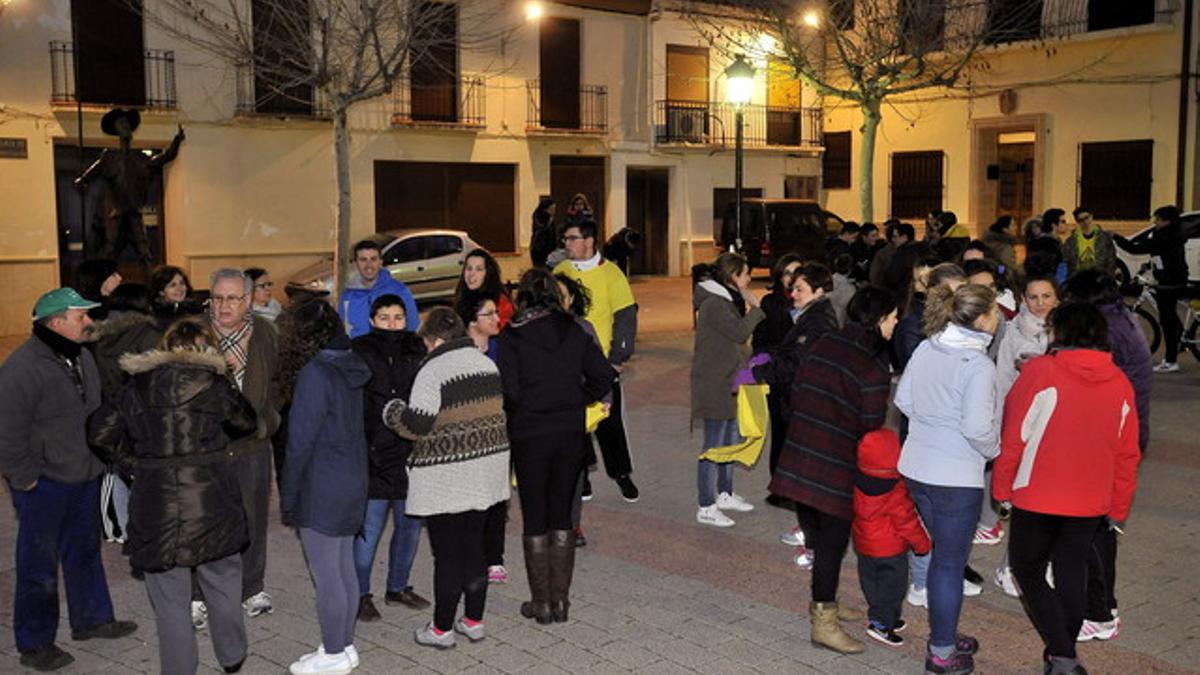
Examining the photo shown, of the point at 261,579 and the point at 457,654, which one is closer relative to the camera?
the point at 457,654

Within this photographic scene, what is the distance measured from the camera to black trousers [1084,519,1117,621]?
565cm

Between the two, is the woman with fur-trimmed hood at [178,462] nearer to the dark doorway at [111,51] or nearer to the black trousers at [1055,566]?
the black trousers at [1055,566]

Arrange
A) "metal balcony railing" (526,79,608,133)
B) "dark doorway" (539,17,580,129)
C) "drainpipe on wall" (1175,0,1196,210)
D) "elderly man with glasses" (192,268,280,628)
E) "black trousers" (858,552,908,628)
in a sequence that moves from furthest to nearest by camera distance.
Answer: "dark doorway" (539,17,580,129)
"metal balcony railing" (526,79,608,133)
"drainpipe on wall" (1175,0,1196,210)
"elderly man with glasses" (192,268,280,628)
"black trousers" (858,552,908,628)

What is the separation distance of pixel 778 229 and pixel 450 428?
21972 millimetres

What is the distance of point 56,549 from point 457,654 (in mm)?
1905

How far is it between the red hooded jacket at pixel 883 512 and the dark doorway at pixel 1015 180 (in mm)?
24550

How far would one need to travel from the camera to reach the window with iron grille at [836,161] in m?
32.2

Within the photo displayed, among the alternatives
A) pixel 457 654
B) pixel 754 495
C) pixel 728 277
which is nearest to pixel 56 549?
pixel 457 654

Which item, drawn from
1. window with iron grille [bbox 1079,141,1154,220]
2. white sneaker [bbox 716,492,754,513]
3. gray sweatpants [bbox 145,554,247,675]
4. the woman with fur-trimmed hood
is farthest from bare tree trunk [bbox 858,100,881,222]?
the woman with fur-trimmed hood

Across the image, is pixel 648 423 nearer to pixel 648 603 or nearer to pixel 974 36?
pixel 648 603

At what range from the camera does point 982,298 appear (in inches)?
202

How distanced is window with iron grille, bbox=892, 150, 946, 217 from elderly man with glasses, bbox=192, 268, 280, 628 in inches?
996

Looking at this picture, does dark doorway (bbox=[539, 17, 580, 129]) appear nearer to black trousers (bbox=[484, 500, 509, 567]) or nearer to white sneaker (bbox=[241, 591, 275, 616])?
black trousers (bbox=[484, 500, 509, 567])

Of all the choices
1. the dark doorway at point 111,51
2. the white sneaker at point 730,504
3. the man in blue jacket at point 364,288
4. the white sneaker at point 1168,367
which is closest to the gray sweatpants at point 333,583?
the man in blue jacket at point 364,288
